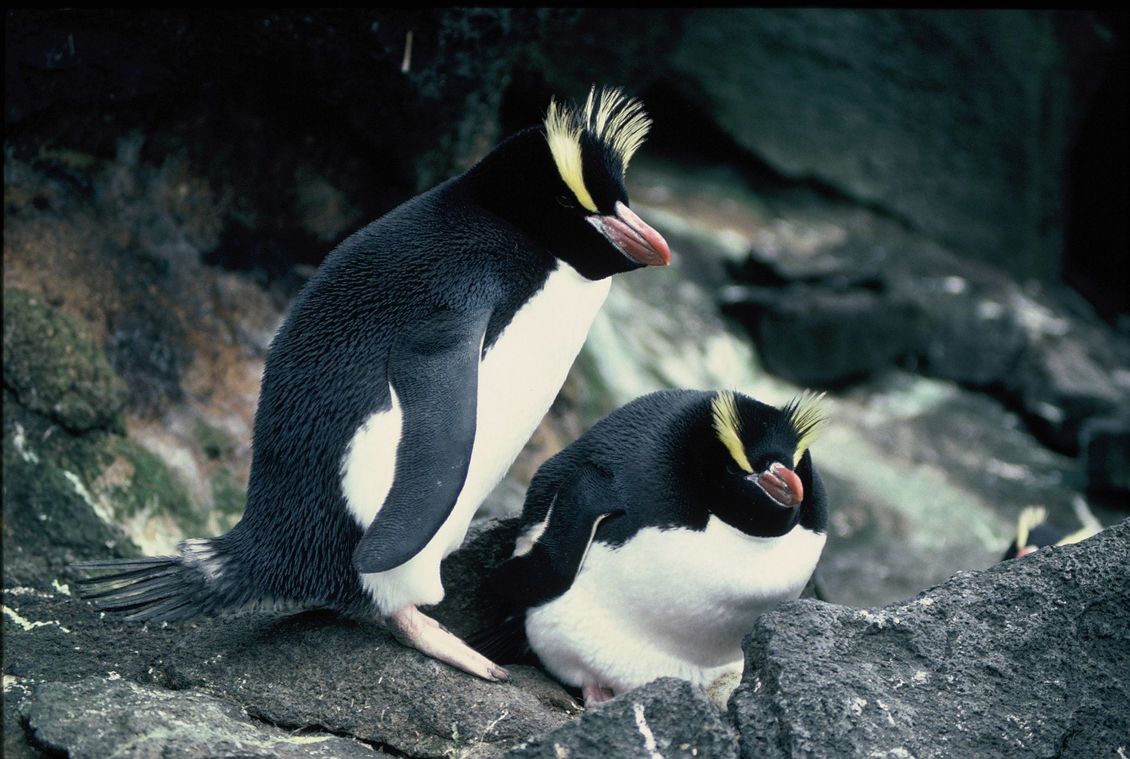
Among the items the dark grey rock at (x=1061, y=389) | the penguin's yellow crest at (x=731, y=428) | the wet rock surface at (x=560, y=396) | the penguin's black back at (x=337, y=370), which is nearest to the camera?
the wet rock surface at (x=560, y=396)

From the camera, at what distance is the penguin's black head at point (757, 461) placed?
2594mm

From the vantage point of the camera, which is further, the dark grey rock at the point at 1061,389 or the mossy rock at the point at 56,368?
the dark grey rock at the point at 1061,389

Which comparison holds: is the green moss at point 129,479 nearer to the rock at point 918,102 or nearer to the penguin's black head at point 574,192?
the penguin's black head at point 574,192

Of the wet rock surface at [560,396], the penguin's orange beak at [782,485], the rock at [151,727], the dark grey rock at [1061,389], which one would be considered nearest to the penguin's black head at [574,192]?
the penguin's orange beak at [782,485]

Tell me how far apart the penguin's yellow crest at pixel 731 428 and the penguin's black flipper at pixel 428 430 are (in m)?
0.52

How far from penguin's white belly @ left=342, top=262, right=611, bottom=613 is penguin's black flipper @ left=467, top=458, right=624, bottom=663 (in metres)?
0.15

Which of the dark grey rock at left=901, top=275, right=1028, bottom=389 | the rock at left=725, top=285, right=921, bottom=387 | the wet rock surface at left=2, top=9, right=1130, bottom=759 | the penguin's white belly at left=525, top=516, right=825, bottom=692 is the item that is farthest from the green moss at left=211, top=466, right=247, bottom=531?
the dark grey rock at left=901, top=275, right=1028, bottom=389

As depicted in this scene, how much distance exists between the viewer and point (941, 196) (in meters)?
7.82

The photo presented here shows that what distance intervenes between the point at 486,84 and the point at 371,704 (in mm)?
2516

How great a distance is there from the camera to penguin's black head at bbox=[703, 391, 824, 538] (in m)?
2.59

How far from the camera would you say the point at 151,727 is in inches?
84.3

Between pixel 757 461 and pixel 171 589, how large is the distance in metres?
1.19

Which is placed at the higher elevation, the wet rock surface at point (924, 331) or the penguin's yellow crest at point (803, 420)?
the penguin's yellow crest at point (803, 420)

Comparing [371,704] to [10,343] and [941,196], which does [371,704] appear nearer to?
[10,343]
